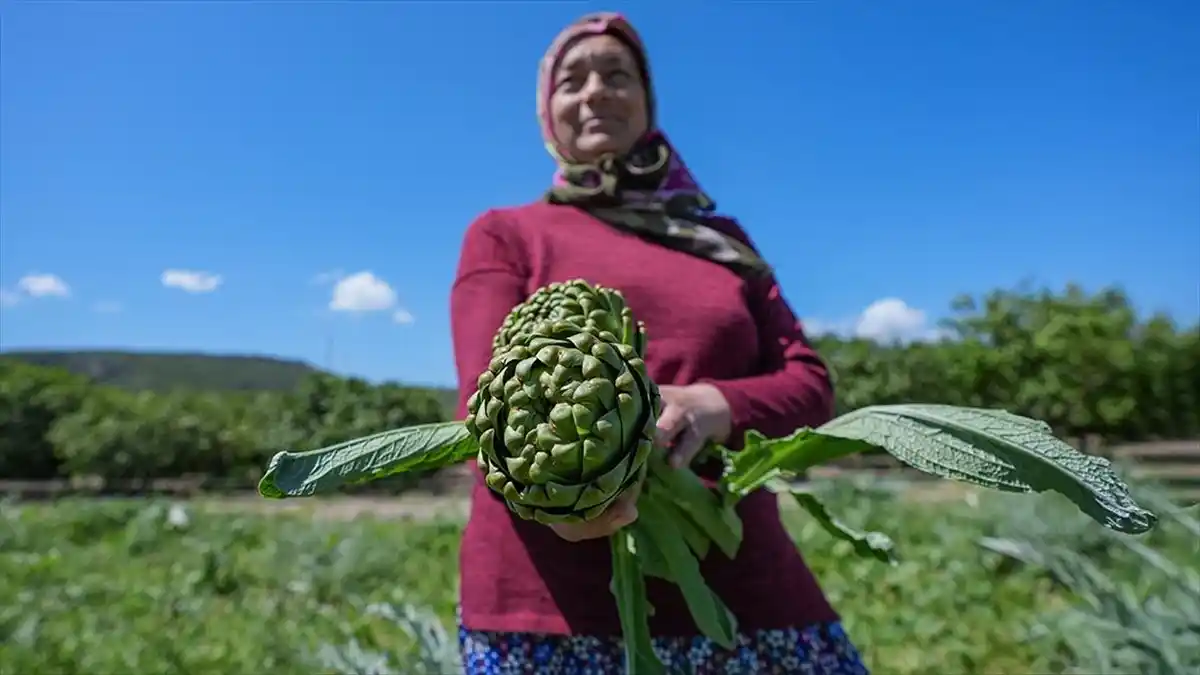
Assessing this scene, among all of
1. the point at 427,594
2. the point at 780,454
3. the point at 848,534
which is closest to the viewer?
the point at 780,454

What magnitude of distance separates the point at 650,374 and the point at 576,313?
418 millimetres

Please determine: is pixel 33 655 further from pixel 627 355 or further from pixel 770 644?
pixel 627 355

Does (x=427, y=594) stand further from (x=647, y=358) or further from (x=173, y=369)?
(x=173, y=369)

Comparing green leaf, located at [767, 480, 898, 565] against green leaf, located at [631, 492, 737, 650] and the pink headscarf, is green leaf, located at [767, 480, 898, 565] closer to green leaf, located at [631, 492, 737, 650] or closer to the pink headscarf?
green leaf, located at [631, 492, 737, 650]

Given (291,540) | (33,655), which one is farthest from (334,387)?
(33,655)

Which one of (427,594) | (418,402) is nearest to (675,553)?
(427,594)

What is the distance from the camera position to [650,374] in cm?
147

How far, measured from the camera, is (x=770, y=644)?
1.47 m

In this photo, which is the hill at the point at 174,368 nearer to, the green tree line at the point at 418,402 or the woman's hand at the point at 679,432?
the green tree line at the point at 418,402

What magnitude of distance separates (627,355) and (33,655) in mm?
2644

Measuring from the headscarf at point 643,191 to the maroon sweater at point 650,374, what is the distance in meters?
0.03

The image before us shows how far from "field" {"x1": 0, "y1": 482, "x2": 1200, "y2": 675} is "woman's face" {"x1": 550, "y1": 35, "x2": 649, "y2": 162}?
1244mm

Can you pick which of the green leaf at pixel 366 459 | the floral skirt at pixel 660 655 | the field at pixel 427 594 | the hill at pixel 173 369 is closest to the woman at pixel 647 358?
the floral skirt at pixel 660 655

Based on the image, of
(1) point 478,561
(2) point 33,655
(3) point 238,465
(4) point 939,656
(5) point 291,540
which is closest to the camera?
(1) point 478,561
